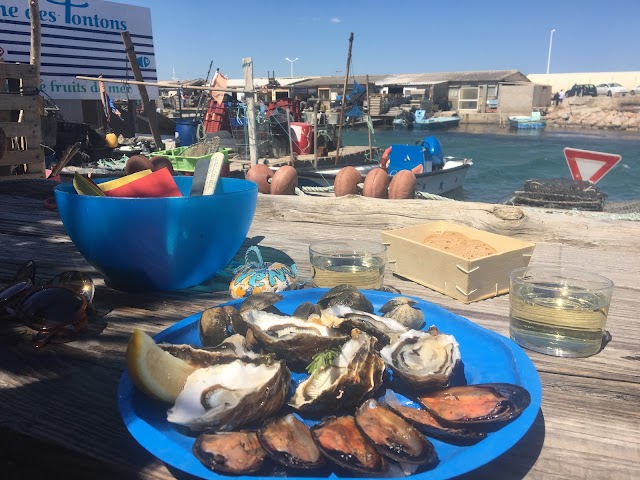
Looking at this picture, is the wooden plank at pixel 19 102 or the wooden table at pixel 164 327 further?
the wooden plank at pixel 19 102

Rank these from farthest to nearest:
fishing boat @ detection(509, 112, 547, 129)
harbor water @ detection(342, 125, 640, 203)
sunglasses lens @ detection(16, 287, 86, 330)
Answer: fishing boat @ detection(509, 112, 547, 129)
harbor water @ detection(342, 125, 640, 203)
sunglasses lens @ detection(16, 287, 86, 330)

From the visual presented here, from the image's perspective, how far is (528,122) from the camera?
5769 centimetres

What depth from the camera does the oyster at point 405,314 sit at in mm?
1476

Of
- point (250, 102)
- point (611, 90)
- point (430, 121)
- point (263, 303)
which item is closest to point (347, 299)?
point (263, 303)

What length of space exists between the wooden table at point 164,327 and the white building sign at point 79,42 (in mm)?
15099

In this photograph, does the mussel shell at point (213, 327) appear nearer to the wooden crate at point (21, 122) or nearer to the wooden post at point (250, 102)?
the wooden crate at point (21, 122)

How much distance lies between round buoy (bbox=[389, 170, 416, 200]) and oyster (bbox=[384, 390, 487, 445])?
224 inches

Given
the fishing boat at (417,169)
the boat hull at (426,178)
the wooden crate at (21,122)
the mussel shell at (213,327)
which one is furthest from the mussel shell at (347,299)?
the fishing boat at (417,169)

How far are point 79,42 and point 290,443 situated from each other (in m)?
18.3

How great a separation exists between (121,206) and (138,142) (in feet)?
48.9

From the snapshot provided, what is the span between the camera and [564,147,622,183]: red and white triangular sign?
5.90 metres

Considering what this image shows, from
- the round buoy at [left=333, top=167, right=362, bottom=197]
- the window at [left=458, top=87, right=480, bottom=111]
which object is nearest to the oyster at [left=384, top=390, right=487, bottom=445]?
the round buoy at [left=333, top=167, right=362, bottom=197]

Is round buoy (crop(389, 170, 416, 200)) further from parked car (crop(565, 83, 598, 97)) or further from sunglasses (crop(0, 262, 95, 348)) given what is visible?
parked car (crop(565, 83, 598, 97))

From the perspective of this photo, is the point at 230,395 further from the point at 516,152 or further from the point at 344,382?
the point at 516,152
